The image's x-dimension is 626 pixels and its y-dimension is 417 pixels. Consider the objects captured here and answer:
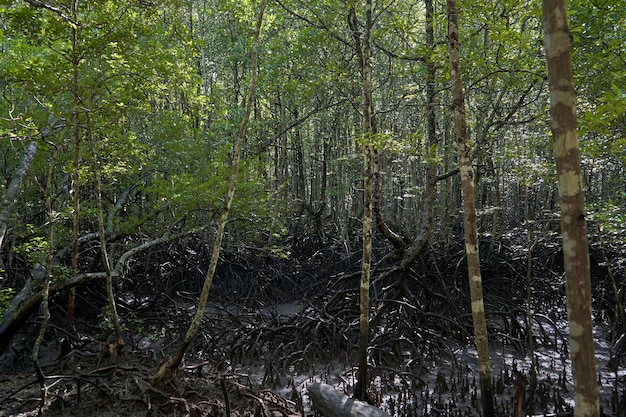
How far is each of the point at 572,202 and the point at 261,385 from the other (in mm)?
4089

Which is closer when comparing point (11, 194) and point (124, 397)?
point (124, 397)

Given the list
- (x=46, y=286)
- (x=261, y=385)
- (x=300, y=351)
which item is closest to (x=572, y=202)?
(x=261, y=385)

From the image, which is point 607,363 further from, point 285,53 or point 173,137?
point 285,53

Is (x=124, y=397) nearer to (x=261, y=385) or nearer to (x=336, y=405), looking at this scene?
(x=261, y=385)

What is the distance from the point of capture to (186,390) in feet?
14.1

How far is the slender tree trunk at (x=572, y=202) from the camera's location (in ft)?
5.81

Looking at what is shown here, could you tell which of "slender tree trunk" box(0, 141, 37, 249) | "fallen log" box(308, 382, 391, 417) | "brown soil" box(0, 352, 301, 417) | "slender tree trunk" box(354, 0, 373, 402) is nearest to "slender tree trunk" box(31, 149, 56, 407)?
"brown soil" box(0, 352, 301, 417)

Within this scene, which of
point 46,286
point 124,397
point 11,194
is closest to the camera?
point 124,397

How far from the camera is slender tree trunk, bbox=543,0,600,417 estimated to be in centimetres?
177

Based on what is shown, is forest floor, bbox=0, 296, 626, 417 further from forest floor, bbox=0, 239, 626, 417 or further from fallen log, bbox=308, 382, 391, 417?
fallen log, bbox=308, 382, 391, 417

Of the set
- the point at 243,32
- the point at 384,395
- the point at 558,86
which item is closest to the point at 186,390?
the point at 384,395

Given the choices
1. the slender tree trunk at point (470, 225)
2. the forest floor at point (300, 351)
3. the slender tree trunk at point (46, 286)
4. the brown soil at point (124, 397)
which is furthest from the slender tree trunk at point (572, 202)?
the slender tree trunk at point (46, 286)

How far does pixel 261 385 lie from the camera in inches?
197

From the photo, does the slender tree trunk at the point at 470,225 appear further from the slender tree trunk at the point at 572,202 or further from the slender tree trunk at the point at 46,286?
the slender tree trunk at the point at 46,286
